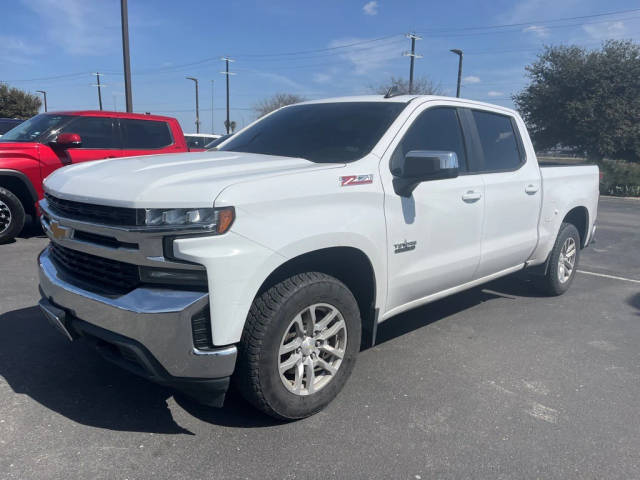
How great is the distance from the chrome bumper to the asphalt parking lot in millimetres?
516

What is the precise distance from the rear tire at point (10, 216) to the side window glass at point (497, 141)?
6.15 metres

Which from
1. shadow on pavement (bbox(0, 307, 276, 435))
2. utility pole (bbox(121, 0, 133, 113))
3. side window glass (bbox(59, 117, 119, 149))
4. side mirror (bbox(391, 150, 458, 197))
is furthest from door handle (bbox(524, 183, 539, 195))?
utility pole (bbox(121, 0, 133, 113))

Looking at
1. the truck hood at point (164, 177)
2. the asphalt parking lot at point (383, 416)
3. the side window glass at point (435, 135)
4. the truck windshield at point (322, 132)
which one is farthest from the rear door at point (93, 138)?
the side window glass at point (435, 135)

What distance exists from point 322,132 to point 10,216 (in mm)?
5481

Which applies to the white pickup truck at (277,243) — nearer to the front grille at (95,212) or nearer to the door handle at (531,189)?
the front grille at (95,212)

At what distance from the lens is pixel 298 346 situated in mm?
2920

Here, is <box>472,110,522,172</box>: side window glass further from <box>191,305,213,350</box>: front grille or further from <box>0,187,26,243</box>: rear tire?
<box>0,187,26,243</box>: rear tire

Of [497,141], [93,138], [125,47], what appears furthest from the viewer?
[125,47]

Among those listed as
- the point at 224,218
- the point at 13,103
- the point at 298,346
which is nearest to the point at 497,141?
the point at 298,346

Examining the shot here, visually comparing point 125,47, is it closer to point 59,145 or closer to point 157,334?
point 59,145

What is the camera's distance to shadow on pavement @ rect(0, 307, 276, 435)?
298 cm

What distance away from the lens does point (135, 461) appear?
102 inches

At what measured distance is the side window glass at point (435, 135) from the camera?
360cm

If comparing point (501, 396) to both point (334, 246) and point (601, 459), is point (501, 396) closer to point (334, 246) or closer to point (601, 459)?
point (601, 459)
